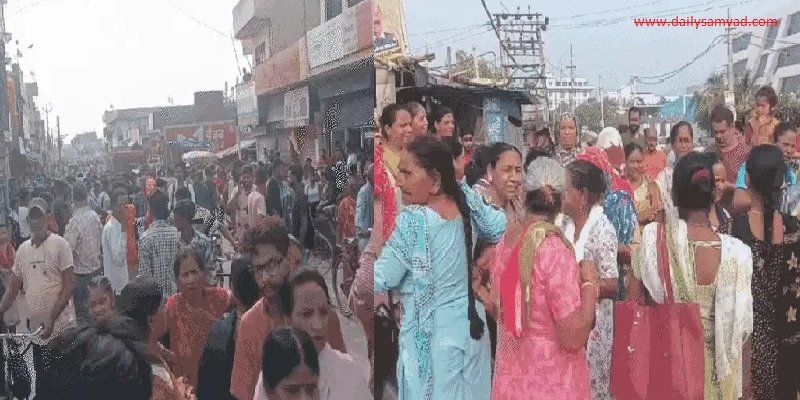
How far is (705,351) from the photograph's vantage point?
9.73 ft

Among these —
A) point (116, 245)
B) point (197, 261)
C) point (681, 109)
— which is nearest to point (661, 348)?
point (681, 109)

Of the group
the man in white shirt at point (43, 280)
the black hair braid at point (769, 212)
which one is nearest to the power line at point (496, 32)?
the black hair braid at point (769, 212)

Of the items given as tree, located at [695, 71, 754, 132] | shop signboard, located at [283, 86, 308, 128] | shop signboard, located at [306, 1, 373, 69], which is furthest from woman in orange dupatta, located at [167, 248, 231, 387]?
tree, located at [695, 71, 754, 132]

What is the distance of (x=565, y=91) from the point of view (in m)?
3.05

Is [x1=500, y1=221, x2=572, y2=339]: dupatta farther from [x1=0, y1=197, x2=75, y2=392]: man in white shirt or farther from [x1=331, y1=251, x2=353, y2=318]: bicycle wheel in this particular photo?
[x1=0, y1=197, x2=75, y2=392]: man in white shirt

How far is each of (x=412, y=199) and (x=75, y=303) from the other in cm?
122

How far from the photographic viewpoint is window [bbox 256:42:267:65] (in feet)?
9.54

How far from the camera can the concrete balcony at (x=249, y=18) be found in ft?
9.66

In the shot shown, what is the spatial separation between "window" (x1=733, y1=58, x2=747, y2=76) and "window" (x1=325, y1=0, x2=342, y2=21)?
1.38 meters

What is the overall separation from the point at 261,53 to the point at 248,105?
6.7 inches

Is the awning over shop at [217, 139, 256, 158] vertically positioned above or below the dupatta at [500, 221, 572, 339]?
above

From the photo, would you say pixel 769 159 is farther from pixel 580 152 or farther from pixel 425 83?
pixel 425 83

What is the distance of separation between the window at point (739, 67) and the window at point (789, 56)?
169 millimetres

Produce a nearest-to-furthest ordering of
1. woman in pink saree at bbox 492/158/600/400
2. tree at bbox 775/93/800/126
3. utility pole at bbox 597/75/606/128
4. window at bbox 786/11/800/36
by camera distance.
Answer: woman in pink saree at bbox 492/158/600/400 < window at bbox 786/11/800/36 < utility pole at bbox 597/75/606/128 < tree at bbox 775/93/800/126
